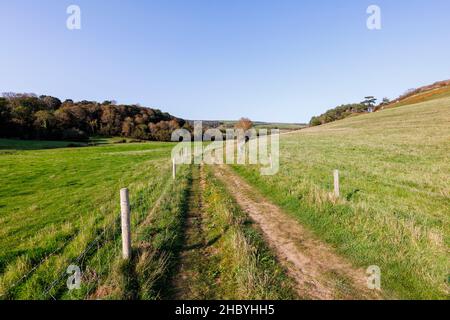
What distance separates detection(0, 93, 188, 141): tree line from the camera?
7544 centimetres

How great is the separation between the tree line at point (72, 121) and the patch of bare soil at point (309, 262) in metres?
91.6

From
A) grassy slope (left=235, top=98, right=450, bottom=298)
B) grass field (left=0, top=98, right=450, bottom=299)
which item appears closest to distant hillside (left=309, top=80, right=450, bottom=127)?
grassy slope (left=235, top=98, right=450, bottom=298)

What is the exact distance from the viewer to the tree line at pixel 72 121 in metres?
75.4

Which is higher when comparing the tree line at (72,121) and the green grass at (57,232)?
the tree line at (72,121)

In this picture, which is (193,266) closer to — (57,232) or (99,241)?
(99,241)

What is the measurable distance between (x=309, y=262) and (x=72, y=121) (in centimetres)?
10952

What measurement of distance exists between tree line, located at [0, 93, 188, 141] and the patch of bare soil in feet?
300

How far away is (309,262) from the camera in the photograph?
19.7 feet

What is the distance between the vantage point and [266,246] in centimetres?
683

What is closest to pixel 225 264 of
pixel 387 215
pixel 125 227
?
pixel 125 227

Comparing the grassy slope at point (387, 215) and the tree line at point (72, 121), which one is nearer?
the grassy slope at point (387, 215)

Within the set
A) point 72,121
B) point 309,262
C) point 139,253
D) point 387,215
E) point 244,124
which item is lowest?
point 309,262

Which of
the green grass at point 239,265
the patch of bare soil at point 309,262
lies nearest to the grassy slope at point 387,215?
the patch of bare soil at point 309,262

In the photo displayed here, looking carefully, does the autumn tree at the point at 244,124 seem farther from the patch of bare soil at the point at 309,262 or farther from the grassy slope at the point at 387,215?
the patch of bare soil at the point at 309,262
